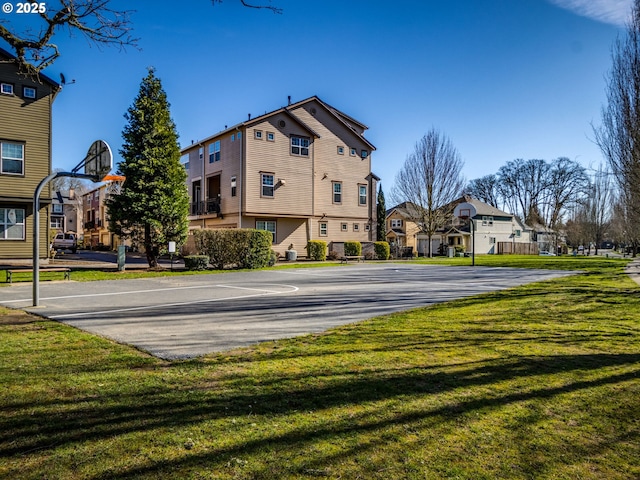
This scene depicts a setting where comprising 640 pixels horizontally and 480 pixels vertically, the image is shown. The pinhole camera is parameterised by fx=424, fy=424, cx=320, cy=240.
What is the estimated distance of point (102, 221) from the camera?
5197cm

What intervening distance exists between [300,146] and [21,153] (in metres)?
17.6

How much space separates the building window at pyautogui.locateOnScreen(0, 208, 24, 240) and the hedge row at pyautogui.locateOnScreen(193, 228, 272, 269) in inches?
311

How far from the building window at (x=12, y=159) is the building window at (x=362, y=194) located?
2347 centimetres

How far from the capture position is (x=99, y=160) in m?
9.80

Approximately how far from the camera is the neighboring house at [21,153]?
19.4 meters

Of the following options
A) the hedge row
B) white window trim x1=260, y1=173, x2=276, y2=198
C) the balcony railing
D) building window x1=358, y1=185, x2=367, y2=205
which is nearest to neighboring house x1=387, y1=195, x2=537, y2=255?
building window x1=358, y1=185, x2=367, y2=205

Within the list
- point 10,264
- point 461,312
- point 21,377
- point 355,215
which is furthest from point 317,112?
point 21,377

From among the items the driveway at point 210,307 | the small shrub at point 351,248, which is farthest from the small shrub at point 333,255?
the driveway at point 210,307

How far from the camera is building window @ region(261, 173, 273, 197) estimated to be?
29922mm

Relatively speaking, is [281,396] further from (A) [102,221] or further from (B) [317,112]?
(A) [102,221]

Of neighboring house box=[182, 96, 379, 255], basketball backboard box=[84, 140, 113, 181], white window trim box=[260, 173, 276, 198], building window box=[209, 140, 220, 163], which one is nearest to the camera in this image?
basketball backboard box=[84, 140, 113, 181]

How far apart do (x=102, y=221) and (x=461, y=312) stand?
172ft

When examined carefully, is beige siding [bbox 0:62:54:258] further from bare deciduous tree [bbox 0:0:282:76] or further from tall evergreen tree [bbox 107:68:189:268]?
bare deciduous tree [bbox 0:0:282:76]

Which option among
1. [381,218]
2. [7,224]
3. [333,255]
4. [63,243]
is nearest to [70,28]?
[7,224]
